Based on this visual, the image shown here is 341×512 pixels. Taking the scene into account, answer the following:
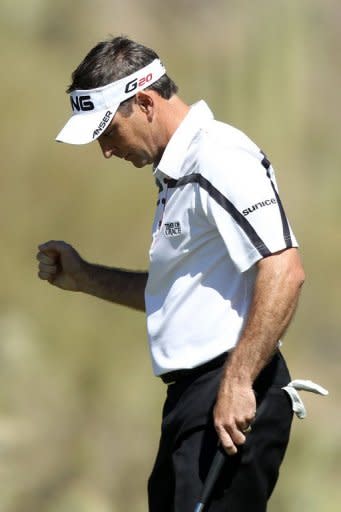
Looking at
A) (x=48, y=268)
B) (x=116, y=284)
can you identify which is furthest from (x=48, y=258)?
(x=116, y=284)

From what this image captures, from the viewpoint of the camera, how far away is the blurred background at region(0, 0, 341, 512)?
4465 mm

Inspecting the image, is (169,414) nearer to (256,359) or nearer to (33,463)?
(256,359)

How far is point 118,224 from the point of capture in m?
4.54

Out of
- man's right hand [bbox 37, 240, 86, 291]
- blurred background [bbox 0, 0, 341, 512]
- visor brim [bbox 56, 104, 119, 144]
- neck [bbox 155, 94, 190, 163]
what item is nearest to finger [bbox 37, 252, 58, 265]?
man's right hand [bbox 37, 240, 86, 291]

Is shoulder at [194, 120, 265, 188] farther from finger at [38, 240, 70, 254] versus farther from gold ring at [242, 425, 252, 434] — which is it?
finger at [38, 240, 70, 254]

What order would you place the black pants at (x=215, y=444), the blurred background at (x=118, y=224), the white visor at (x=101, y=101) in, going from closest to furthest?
1. the black pants at (x=215, y=444)
2. the white visor at (x=101, y=101)
3. the blurred background at (x=118, y=224)

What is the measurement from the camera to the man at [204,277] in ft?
8.80

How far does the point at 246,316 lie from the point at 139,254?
1.80 meters

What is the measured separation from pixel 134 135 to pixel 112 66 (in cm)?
16

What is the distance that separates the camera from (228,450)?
2.69 metres

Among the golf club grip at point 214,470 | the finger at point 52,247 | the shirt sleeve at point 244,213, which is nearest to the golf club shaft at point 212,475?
the golf club grip at point 214,470

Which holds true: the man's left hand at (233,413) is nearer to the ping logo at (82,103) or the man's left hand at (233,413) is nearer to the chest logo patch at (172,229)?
the chest logo patch at (172,229)

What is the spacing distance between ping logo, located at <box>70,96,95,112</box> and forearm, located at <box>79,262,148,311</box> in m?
0.47

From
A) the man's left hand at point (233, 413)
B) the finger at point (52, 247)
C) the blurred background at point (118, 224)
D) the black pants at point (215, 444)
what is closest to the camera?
the man's left hand at point (233, 413)
